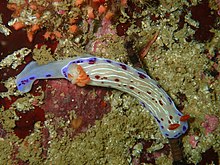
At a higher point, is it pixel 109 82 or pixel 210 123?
pixel 109 82

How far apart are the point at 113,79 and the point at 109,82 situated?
0.06 metres

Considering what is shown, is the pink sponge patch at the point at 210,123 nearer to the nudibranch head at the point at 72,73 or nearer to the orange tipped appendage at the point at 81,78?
the orange tipped appendage at the point at 81,78

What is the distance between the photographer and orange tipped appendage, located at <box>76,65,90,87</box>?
3390mm

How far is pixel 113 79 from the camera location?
12.0ft

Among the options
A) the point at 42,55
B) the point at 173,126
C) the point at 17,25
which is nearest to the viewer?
the point at 17,25

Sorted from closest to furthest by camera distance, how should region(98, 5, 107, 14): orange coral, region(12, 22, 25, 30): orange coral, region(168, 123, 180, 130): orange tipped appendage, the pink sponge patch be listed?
1. region(12, 22, 25, 30): orange coral
2. region(98, 5, 107, 14): orange coral
3. region(168, 123, 180, 130): orange tipped appendage
4. the pink sponge patch

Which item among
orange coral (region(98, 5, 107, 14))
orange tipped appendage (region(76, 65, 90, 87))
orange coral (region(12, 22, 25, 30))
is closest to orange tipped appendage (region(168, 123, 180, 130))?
orange tipped appendage (region(76, 65, 90, 87))

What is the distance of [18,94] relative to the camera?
3578 mm

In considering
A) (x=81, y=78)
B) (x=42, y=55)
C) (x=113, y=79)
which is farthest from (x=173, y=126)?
(x=42, y=55)

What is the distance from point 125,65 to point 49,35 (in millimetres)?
924

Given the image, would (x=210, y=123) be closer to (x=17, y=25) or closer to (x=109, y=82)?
(x=109, y=82)

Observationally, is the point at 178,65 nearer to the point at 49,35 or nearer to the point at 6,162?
the point at 49,35

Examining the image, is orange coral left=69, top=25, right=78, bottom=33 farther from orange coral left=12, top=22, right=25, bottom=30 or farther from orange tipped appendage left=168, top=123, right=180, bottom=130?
orange tipped appendage left=168, top=123, right=180, bottom=130

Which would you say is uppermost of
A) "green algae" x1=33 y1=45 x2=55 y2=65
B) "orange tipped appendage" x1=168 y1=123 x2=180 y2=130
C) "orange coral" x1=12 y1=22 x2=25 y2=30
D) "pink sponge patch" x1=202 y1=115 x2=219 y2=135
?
"orange coral" x1=12 y1=22 x2=25 y2=30
